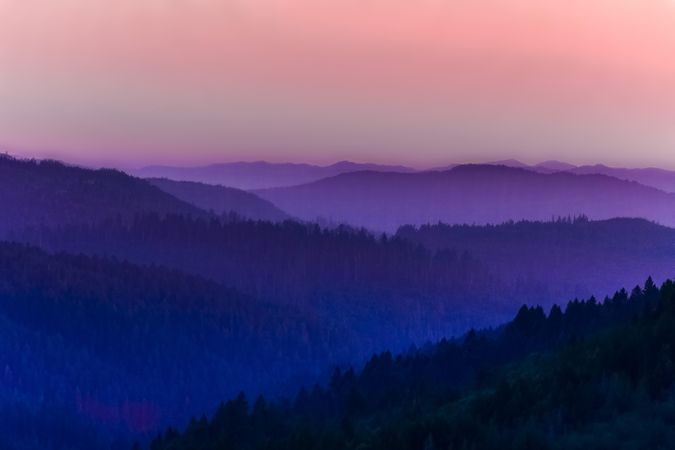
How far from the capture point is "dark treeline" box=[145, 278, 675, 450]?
154ft

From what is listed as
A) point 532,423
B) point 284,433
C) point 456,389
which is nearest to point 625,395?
point 532,423

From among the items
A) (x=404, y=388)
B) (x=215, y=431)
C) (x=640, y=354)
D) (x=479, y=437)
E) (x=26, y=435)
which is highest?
(x=640, y=354)

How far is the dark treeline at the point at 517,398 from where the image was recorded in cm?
4688

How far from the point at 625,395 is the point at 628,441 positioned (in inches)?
254

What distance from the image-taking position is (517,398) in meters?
54.9

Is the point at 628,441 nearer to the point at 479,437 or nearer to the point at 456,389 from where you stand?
the point at 479,437

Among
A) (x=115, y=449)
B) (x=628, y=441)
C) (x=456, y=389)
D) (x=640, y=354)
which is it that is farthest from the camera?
(x=115, y=449)

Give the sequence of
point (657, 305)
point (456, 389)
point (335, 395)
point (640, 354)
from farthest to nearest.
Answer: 1. point (335, 395)
2. point (456, 389)
3. point (657, 305)
4. point (640, 354)

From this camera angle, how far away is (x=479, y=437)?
4928cm

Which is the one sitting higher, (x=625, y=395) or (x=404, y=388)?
(x=625, y=395)

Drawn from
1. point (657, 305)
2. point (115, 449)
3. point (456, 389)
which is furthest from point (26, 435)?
point (657, 305)

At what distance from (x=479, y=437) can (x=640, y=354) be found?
1097 cm

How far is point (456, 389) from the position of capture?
80.4 meters

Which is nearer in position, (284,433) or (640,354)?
(640,354)
